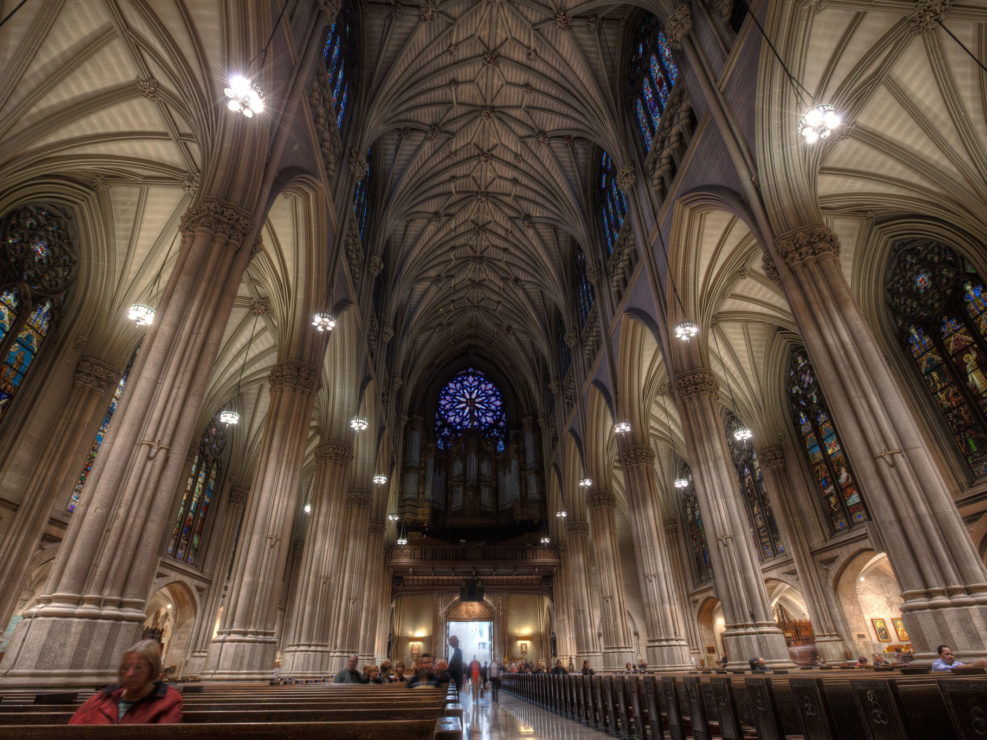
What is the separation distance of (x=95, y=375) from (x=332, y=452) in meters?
6.38

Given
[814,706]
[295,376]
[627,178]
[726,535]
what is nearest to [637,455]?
[726,535]

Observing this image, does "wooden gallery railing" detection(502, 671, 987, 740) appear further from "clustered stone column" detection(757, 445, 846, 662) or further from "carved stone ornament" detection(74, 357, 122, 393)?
"carved stone ornament" detection(74, 357, 122, 393)

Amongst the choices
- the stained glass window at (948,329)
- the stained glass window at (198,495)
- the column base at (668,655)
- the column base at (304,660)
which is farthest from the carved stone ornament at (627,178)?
the stained glass window at (198,495)

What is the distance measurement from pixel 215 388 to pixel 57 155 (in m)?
9.63

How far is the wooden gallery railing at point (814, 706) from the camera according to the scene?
2.89 m

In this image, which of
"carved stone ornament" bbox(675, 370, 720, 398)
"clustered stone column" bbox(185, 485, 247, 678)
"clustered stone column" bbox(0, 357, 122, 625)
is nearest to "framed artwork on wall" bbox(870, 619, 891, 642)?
"carved stone ornament" bbox(675, 370, 720, 398)

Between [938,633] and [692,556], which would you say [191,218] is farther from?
[692,556]

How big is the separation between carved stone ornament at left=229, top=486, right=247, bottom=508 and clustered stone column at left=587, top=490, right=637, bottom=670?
1491 cm

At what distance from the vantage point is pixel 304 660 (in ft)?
39.4

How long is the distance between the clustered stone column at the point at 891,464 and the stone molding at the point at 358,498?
15633mm

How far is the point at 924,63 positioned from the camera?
9781 mm

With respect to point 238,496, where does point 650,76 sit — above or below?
above

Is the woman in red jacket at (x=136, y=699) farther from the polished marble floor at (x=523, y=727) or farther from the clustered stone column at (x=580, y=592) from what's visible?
the clustered stone column at (x=580, y=592)

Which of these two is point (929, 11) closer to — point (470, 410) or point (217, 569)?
point (217, 569)
